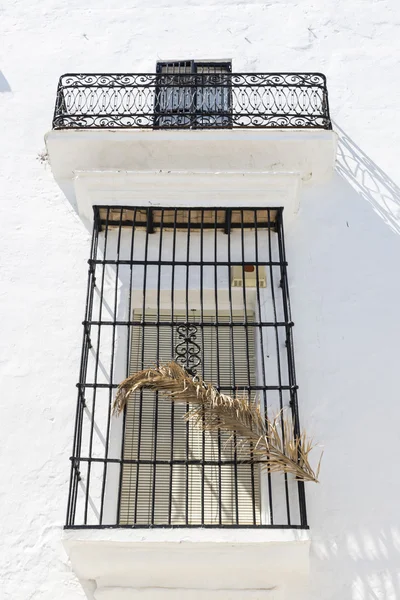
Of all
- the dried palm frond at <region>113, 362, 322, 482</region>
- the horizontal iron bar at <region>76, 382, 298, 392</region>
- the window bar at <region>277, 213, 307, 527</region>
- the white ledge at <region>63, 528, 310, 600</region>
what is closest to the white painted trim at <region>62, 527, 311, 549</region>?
the white ledge at <region>63, 528, 310, 600</region>

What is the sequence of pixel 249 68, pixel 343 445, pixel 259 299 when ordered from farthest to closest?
pixel 249 68, pixel 259 299, pixel 343 445

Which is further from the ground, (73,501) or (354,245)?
(354,245)

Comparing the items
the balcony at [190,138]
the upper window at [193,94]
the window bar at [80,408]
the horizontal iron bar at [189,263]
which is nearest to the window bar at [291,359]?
the horizontal iron bar at [189,263]

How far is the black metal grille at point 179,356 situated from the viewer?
4328mm

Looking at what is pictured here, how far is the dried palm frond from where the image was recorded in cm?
411

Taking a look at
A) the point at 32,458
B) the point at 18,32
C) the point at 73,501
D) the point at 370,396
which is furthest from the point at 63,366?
the point at 18,32

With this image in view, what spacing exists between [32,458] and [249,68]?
3.83 m

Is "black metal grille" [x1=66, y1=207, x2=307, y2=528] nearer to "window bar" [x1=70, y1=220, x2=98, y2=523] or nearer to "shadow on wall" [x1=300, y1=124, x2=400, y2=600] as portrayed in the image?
"window bar" [x1=70, y1=220, x2=98, y2=523]

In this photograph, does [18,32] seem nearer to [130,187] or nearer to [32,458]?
[130,187]

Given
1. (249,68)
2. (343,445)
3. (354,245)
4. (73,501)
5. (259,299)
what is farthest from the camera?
(249,68)

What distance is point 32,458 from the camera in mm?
4461

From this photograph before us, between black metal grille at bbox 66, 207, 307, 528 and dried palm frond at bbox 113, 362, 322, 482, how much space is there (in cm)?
12

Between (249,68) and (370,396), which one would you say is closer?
(370,396)

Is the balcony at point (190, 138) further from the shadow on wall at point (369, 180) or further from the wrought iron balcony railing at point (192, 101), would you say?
the shadow on wall at point (369, 180)
